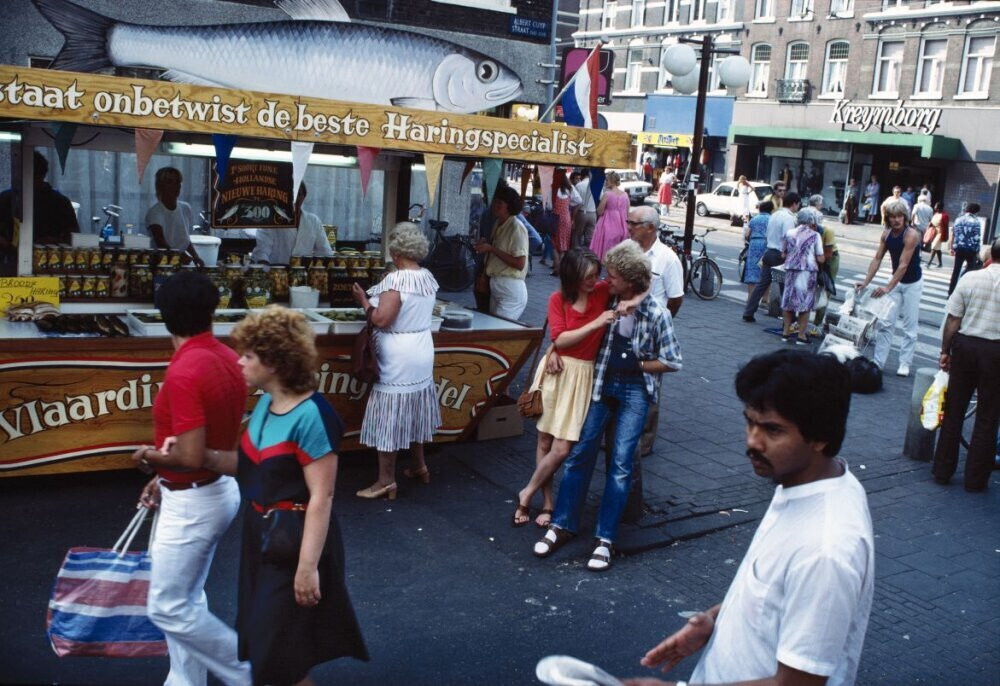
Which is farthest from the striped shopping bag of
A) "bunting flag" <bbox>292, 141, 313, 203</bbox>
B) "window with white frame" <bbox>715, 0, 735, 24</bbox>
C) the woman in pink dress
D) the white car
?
"window with white frame" <bbox>715, 0, 735, 24</bbox>

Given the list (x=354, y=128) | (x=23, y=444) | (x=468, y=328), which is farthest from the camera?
(x=468, y=328)

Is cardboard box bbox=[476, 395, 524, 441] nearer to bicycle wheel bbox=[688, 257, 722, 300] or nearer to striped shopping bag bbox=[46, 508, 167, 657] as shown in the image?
striped shopping bag bbox=[46, 508, 167, 657]

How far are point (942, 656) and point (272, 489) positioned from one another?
348 centimetres

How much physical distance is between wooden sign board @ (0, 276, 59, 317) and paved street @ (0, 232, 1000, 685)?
3.97ft

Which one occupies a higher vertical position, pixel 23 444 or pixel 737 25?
pixel 737 25

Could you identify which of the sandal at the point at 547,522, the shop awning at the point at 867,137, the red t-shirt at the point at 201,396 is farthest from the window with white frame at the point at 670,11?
the red t-shirt at the point at 201,396

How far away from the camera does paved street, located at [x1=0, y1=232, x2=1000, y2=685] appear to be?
14.9 feet

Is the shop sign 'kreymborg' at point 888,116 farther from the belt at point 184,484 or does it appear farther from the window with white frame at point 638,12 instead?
the belt at point 184,484

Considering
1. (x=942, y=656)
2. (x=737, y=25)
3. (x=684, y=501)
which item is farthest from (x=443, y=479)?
(x=737, y=25)

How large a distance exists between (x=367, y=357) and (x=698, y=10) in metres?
42.3

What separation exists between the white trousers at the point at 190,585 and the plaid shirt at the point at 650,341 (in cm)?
254

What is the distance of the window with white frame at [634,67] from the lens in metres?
47.9

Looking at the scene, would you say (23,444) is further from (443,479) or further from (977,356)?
(977,356)

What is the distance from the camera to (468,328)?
7363 mm
